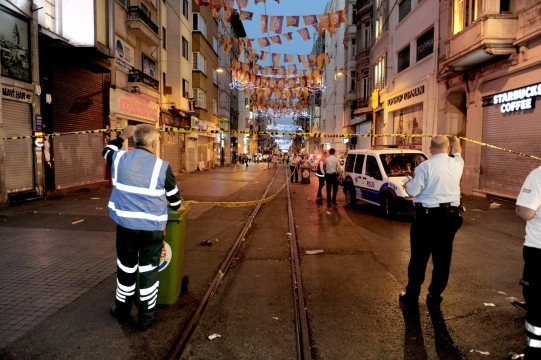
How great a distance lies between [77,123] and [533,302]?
682 inches

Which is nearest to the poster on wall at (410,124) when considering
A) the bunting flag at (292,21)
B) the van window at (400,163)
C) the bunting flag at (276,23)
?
the bunting flag at (292,21)

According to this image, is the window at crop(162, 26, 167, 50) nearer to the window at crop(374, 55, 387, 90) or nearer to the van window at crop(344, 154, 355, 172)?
the window at crop(374, 55, 387, 90)

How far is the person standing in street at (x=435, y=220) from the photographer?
15.0 ft

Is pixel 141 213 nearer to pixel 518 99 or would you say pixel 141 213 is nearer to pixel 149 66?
pixel 518 99

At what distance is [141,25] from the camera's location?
2145cm

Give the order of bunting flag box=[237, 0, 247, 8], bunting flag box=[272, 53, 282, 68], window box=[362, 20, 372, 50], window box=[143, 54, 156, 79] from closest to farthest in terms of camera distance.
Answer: bunting flag box=[237, 0, 247, 8]
window box=[143, 54, 156, 79]
bunting flag box=[272, 53, 282, 68]
window box=[362, 20, 372, 50]

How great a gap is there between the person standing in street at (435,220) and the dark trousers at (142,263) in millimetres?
Result: 2881

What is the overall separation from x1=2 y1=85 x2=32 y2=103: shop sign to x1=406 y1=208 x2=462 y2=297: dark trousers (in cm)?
1288

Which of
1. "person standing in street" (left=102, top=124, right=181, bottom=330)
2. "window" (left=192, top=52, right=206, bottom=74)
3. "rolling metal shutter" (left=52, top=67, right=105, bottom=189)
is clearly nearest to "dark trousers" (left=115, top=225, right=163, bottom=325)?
"person standing in street" (left=102, top=124, right=181, bottom=330)

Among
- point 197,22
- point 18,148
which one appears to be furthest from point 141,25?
point 197,22

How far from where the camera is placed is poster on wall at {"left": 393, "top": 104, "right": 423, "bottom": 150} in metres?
21.8

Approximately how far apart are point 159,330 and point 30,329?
1.27 meters

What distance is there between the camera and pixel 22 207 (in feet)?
39.9

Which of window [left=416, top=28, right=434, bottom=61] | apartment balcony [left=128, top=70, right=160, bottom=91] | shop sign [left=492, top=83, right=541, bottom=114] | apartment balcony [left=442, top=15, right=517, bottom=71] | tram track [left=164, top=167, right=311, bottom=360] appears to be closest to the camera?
tram track [left=164, top=167, right=311, bottom=360]
